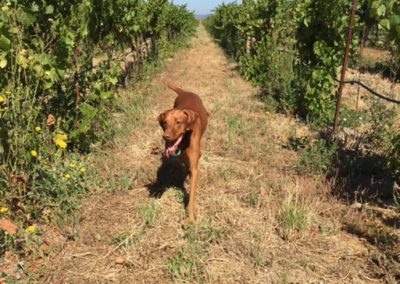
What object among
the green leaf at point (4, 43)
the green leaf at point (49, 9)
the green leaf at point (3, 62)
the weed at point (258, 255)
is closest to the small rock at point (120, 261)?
the weed at point (258, 255)

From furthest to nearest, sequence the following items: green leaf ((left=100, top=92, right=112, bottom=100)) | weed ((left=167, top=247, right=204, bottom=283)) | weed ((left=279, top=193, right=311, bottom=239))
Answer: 1. green leaf ((left=100, top=92, right=112, bottom=100))
2. weed ((left=279, top=193, right=311, bottom=239))
3. weed ((left=167, top=247, right=204, bottom=283))

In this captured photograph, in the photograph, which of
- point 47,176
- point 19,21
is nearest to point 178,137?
point 47,176

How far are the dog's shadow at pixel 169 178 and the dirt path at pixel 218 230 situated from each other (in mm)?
80

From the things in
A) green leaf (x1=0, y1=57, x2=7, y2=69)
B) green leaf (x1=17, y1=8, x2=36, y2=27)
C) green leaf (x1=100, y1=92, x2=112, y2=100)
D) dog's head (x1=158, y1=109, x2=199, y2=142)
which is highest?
green leaf (x1=17, y1=8, x2=36, y2=27)

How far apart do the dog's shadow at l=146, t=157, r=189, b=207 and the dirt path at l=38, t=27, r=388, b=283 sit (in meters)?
0.08

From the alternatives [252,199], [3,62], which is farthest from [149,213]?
[3,62]

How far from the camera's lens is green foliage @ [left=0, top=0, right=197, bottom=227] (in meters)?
3.57

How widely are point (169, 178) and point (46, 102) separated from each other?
187cm

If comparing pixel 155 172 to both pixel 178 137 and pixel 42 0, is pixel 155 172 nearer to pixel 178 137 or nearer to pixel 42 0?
pixel 178 137

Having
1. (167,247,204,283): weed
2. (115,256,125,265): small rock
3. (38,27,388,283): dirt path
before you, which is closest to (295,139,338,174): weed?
(38,27,388,283): dirt path

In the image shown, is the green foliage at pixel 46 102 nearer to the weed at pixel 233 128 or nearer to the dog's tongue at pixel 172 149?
the dog's tongue at pixel 172 149

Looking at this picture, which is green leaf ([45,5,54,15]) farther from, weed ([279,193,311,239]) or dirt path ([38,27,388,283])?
weed ([279,193,311,239])

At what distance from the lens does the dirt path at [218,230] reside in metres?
3.20

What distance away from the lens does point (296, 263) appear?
331 cm
